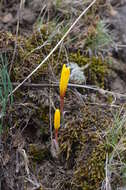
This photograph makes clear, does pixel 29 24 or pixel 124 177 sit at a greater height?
pixel 29 24

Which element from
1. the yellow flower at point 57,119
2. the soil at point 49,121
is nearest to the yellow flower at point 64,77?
the yellow flower at point 57,119

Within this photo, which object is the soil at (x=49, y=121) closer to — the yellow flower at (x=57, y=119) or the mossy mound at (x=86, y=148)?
the mossy mound at (x=86, y=148)

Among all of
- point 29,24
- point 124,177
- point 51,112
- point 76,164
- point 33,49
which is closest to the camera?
point 124,177

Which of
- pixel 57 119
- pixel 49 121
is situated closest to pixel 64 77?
pixel 57 119

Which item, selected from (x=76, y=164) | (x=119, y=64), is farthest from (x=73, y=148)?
(x=119, y=64)

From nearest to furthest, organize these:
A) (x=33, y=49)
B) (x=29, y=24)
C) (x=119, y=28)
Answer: (x=33, y=49)
(x=29, y=24)
(x=119, y=28)

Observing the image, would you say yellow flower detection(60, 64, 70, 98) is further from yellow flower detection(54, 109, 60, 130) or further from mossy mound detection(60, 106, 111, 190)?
mossy mound detection(60, 106, 111, 190)

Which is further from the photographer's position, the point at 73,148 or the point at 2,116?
the point at 73,148

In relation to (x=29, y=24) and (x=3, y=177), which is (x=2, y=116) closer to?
(x=3, y=177)

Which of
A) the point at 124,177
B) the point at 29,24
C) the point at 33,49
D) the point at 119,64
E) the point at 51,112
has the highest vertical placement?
the point at 29,24
